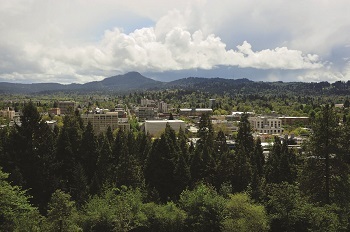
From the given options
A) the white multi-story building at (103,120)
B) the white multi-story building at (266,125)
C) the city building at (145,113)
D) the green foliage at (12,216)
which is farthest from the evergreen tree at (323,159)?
the city building at (145,113)

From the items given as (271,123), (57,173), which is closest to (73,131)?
(57,173)

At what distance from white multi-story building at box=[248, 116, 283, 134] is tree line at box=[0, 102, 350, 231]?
302 feet

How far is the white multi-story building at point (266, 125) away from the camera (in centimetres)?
12669

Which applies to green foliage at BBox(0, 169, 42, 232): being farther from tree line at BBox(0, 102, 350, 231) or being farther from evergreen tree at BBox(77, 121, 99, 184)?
evergreen tree at BBox(77, 121, 99, 184)

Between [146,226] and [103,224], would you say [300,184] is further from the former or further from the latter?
[103,224]

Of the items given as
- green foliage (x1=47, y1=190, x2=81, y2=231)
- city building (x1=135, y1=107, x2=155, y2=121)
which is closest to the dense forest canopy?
green foliage (x1=47, y1=190, x2=81, y2=231)

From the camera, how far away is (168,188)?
33344 millimetres

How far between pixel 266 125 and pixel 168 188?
333 ft

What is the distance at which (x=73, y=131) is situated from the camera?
37.8m

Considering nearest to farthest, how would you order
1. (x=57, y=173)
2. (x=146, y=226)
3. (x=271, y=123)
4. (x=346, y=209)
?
(x=346, y=209) → (x=146, y=226) → (x=57, y=173) → (x=271, y=123)

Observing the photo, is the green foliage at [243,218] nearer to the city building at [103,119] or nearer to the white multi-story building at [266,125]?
the white multi-story building at [266,125]

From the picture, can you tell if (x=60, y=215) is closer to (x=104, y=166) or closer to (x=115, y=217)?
(x=115, y=217)

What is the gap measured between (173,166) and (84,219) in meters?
13.1

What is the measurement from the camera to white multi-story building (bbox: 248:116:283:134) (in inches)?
4988
